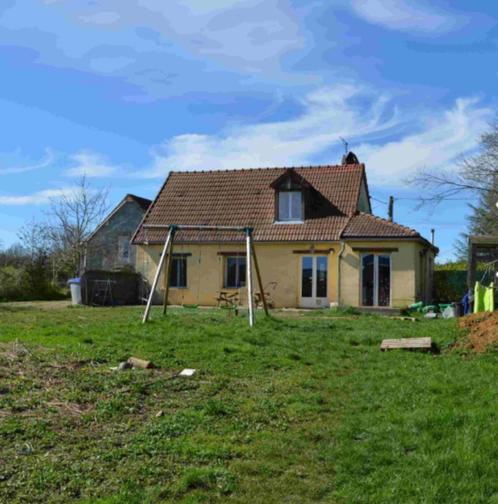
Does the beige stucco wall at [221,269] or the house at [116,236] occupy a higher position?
the house at [116,236]

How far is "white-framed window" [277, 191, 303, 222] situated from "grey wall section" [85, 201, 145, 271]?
1710cm

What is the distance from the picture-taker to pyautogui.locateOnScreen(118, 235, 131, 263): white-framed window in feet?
139

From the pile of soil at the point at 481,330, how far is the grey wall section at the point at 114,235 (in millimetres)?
31309

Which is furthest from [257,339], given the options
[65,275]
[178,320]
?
[65,275]

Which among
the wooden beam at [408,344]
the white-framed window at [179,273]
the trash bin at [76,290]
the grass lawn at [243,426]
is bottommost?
the grass lawn at [243,426]

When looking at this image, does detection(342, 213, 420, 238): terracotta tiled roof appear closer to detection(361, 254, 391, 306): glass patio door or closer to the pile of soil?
detection(361, 254, 391, 306): glass patio door

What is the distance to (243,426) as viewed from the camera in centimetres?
647

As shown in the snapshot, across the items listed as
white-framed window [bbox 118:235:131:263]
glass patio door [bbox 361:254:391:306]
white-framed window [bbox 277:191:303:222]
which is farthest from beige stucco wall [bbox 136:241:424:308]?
white-framed window [bbox 118:235:131:263]

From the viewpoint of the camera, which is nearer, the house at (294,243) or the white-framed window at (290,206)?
the house at (294,243)

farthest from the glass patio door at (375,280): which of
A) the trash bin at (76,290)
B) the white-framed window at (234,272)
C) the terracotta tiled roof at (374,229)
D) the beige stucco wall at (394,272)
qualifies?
the trash bin at (76,290)

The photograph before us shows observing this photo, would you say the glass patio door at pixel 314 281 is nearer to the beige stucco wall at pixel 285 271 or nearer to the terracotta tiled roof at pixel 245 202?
the beige stucco wall at pixel 285 271

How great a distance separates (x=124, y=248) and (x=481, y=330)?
32913mm

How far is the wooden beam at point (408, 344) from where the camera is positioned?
1160cm

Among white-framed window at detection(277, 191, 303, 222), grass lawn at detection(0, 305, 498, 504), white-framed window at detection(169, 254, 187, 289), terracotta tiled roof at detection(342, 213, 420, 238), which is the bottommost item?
grass lawn at detection(0, 305, 498, 504)
